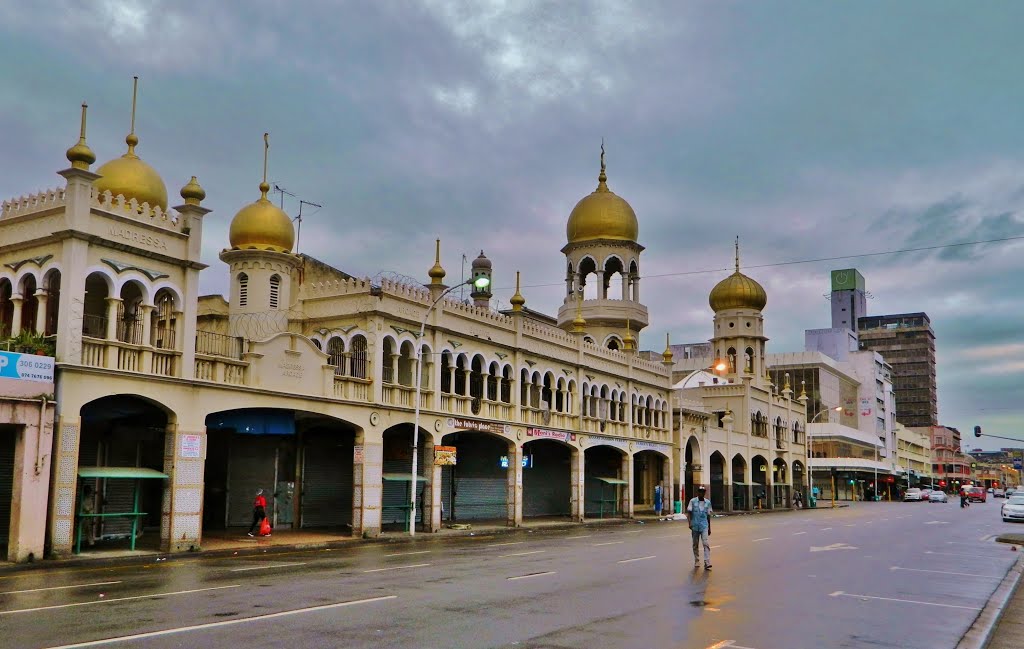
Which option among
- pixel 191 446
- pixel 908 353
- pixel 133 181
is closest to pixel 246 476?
pixel 191 446

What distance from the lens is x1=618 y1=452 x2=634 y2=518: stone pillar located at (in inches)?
1941

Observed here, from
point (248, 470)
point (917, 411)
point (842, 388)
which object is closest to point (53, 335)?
point (248, 470)

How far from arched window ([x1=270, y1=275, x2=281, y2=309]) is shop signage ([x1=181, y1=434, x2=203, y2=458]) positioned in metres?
9.72

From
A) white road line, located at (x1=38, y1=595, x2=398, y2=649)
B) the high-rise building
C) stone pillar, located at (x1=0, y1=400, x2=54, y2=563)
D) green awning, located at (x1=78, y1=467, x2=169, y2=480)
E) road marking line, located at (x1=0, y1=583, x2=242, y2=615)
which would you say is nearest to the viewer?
white road line, located at (x1=38, y1=595, x2=398, y2=649)

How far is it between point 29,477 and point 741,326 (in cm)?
6080

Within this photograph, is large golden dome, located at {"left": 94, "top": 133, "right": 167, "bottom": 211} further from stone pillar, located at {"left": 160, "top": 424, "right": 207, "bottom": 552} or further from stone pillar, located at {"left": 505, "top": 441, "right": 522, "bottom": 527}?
stone pillar, located at {"left": 505, "top": 441, "right": 522, "bottom": 527}

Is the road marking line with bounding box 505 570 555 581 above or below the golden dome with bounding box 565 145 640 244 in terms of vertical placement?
below

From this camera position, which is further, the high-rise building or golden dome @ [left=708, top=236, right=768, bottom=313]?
the high-rise building

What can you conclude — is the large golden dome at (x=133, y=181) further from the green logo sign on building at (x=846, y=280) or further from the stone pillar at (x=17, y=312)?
the green logo sign on building at (x=846, y=280)

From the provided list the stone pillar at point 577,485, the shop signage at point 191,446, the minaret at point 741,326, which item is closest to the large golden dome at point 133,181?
the shop signage at point 191,446

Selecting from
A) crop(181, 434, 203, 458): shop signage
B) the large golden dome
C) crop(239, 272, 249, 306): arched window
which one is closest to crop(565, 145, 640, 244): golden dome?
crop(239, 272, 249, 306): arched window

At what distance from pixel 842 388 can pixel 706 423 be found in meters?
69.7

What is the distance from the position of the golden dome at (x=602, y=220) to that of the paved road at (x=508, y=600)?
117 feet

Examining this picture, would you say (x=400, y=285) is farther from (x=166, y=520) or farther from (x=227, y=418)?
(x=166, y=520)
